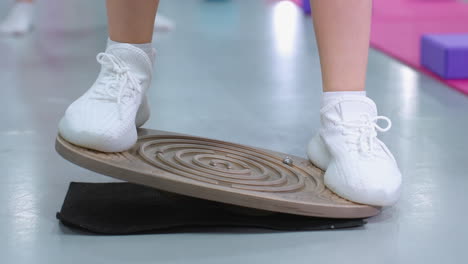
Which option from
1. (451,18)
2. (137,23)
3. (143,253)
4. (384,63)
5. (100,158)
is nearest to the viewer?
(143,253)

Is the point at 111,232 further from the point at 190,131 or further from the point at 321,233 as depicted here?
the point at 190,131

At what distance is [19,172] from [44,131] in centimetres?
32

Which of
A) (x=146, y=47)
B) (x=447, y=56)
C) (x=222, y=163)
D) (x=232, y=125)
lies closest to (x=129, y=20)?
(x=146, y=47)

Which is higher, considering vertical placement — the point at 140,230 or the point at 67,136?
the point at 67,136

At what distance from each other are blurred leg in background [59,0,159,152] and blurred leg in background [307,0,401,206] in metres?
0.33

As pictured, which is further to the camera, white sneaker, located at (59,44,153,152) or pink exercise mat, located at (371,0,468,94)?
pink exercise mat, located at (371,0,468,94)

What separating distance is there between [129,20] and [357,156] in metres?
0.50

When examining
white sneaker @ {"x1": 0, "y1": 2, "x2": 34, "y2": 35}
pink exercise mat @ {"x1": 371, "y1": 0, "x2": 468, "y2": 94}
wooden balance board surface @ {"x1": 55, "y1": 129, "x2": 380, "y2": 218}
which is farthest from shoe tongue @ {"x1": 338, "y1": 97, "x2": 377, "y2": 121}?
white sneaker @ {"x1": 0, "y1": 2, "x2": 34, "y2": 35}

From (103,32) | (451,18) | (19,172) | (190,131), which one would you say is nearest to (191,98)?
(190,131)

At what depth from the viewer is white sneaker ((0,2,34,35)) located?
3303mm

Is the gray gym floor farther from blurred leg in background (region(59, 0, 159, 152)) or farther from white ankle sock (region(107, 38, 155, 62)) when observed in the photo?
white ankle sock (region(107, 38, 155, 62))

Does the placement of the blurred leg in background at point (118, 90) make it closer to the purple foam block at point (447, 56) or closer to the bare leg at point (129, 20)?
the bare leg at point (129, 20)

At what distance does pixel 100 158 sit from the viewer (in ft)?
4.19

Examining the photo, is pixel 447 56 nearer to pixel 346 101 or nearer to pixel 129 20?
pixel 346 101
